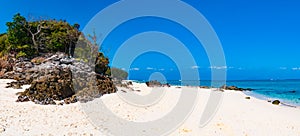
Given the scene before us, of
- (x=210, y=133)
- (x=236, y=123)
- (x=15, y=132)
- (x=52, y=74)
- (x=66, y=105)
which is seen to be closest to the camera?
(x=15, y=132)

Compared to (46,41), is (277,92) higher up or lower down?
lower down

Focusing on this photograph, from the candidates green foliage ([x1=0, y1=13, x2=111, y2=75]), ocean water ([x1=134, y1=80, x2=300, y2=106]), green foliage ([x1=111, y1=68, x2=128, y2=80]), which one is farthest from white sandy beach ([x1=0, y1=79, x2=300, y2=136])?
green foliage ([x1=111, y1=68, x2=128, y2=80])

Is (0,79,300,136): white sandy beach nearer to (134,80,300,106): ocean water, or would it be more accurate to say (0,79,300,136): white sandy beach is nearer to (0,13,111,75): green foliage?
(0,13,111,75): green foliage

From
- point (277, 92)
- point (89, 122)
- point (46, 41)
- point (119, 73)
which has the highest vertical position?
point (46, 41)

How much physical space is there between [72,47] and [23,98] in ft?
38.1

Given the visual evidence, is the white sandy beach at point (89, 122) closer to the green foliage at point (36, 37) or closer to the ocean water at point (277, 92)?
the green foliage at point (36, 37)

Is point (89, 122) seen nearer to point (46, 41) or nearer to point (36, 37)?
point (46, 41)

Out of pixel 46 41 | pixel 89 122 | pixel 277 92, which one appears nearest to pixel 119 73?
pixel 46 41

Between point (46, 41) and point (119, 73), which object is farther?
point (119, 73)

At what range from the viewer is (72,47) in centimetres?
2345

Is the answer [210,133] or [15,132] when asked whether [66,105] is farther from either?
[210,133]

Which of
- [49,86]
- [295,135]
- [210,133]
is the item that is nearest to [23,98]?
Result: [49,86]

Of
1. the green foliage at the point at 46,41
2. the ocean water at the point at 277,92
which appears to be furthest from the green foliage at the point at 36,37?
the ocean water at the point at 277,92

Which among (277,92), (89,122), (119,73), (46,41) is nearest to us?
(89,122)
